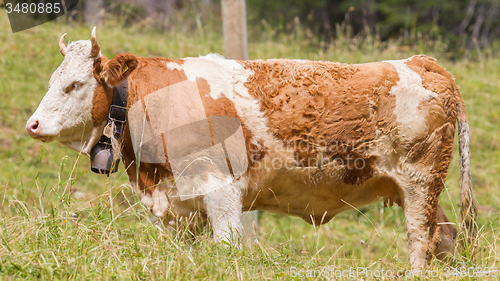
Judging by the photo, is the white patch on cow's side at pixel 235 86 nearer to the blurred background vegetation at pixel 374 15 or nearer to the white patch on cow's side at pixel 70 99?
the white patch on cow's side at pixel 70 99

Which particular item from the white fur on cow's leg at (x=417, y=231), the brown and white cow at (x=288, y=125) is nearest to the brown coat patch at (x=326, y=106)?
the brown and white cow at (x=288, y=125)

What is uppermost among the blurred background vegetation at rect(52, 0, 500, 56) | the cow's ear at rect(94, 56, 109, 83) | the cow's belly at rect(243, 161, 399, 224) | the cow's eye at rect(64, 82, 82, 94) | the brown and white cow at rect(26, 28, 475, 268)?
the cow's ear at rect(94, 56, 109, 83)

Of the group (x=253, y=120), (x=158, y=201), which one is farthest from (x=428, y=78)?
(x=158, y=201)

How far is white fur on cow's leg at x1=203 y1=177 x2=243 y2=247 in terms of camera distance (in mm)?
2443

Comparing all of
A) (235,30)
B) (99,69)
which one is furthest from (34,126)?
(235,30)

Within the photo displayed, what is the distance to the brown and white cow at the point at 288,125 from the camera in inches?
94.9

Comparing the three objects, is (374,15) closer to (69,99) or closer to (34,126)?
(69,99)

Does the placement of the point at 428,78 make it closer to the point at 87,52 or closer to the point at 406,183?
the point at 406,183

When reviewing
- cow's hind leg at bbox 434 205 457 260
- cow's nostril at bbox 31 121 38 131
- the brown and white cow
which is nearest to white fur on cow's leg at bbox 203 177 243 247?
the brown and white cow

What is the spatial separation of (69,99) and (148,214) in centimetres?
87

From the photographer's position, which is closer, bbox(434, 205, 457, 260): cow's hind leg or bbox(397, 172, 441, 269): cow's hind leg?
bbox(397, 172, 441, 269): cow's hind leg

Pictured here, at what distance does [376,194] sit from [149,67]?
5.74 feet

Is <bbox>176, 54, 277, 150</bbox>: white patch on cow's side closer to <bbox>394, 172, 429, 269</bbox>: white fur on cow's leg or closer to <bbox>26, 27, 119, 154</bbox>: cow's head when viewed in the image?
<bbox>26, 27, 119, 154</bbox>: cow's head

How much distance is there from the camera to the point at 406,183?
9.05 feet
